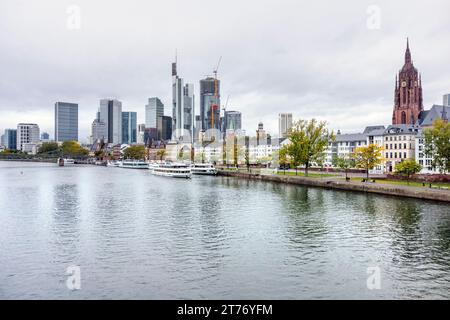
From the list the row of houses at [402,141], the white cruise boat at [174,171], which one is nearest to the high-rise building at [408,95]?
the row of houses at [402,141]

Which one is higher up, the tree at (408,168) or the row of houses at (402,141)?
the row of houses at (402,141)

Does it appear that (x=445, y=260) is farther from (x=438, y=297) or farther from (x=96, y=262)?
(x=96, y=262)

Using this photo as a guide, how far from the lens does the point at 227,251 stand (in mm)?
32312

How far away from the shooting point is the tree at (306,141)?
110m

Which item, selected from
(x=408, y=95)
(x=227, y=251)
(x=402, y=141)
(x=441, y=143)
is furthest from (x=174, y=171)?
(x=408, y=95)

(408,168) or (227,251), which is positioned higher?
(408,168)

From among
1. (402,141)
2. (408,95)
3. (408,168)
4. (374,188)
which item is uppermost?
(408,95)

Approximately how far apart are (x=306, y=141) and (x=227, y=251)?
8264 cm

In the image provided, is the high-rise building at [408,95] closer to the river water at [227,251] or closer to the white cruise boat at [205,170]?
the white cruise boat at [205,170]

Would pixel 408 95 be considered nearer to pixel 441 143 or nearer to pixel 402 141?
pixel 402 141

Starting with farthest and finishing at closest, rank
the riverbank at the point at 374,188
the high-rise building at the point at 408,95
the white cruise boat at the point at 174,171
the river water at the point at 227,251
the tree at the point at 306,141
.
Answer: the high-rise building at the point at 408,95 → the white cruise boat at the point at 174,171 → the tree at the point at 306,141 → the riverbank at the point at 374,188 → the river water at the point at 227,251

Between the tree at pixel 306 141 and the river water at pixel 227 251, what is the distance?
53.0 metres
